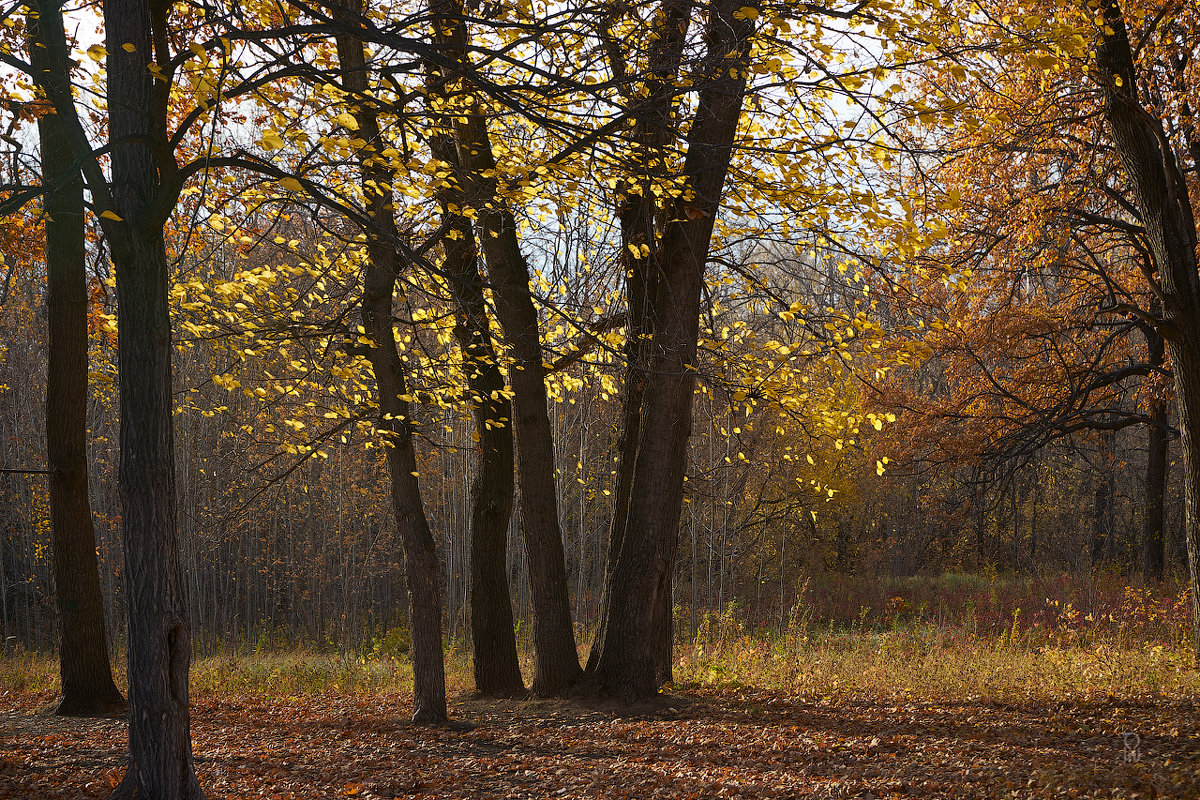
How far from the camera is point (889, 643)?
10.7 meters

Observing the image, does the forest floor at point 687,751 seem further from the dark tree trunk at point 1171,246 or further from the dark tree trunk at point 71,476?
the dark tree trunk at point 1171,246

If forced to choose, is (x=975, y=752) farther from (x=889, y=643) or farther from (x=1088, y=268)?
(x=1088, y=268)

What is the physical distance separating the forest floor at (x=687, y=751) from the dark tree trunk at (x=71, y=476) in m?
0.53

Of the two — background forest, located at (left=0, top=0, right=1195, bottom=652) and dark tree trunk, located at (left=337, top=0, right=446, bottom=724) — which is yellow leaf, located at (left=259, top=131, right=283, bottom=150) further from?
dark tree trunk, located at (left=337, top=0, right=446, bottom=724)

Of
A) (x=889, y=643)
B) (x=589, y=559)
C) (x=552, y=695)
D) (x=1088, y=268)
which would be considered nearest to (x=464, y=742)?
(x=552, y=695)

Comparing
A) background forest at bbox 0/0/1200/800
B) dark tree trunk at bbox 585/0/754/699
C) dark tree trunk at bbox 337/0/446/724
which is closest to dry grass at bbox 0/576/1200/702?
background forest at bbox 0/0/1200/800

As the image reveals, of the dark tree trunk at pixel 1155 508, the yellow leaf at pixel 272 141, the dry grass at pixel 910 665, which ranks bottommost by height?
the dry grass at pixel 910 665

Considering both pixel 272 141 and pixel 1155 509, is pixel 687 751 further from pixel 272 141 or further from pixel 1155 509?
pixel 1155 509

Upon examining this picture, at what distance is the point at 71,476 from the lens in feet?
24.8

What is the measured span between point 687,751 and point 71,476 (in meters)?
6.20

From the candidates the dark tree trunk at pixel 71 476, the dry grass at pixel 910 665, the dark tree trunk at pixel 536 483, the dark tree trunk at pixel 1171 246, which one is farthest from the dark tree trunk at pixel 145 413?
the dark tree trunk at pixel 1171 246

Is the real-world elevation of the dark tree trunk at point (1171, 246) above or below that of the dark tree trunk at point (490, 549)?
above

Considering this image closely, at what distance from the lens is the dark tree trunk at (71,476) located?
750 centimetres

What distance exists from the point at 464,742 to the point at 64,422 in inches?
194
